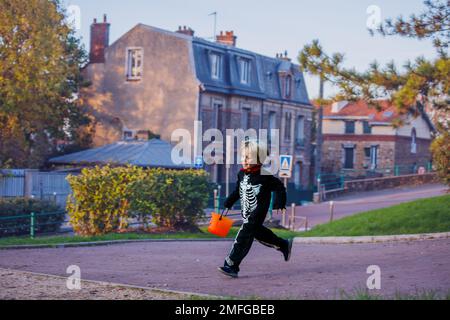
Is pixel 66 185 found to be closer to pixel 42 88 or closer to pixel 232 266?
pixel 42 88

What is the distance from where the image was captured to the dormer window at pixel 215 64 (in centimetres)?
4422

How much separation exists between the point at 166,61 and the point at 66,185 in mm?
11044

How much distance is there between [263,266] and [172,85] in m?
32.3

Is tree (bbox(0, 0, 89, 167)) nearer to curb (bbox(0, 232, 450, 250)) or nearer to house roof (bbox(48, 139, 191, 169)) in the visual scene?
house roof (bbox(48, 139, 191, 169))

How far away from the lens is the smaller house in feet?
202

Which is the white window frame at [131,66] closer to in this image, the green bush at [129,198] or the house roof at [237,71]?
the house roof at [237,71]

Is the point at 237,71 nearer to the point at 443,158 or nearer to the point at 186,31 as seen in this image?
the point at 186,31

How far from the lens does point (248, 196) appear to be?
34.6ft

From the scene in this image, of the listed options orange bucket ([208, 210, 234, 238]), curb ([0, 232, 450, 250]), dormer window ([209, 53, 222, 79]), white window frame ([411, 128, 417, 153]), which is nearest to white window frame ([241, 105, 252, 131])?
dormer window ([209, 53, 222, 79])

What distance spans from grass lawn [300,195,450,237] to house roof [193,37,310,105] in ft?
77.7

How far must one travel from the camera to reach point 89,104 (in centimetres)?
4688

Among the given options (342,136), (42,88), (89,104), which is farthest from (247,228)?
(342,136)

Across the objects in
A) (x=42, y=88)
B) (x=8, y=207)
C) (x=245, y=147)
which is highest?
(x=42, y=88)
